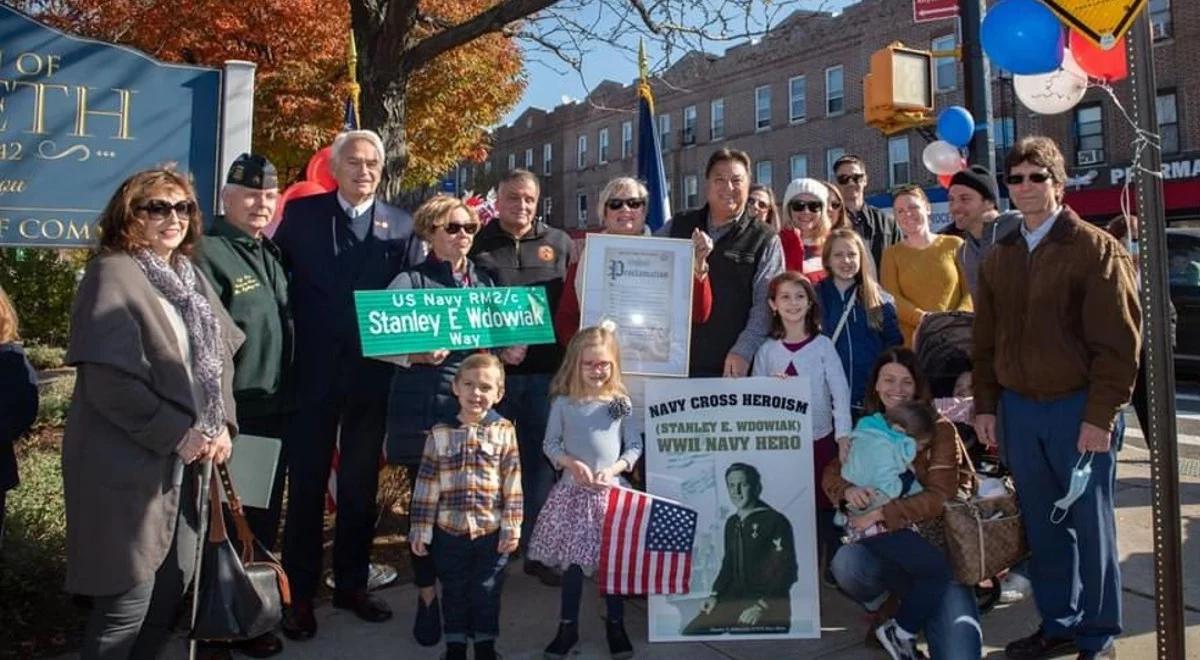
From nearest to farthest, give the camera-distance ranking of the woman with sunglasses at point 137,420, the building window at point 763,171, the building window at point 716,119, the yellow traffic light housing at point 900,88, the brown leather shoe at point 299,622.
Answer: the woman with sunglasses at point 137,420, the brown leather shoe at point 299,622, the yellow traffic light housing at point 900,88, the building window at point 763,171, the building window at point 716,119

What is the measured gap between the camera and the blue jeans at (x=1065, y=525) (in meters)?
3.48

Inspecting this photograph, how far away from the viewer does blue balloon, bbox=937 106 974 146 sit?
7.94 m

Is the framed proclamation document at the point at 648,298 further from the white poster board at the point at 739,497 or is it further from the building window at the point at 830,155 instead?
the building window at the point at 830,155

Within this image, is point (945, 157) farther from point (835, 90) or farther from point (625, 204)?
point (835, 90)

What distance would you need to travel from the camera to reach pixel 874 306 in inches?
167

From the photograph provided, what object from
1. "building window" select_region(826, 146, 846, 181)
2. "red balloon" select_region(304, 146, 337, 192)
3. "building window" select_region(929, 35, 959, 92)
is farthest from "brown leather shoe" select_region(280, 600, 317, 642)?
"building window" select_region(826, 146, 846, 181)

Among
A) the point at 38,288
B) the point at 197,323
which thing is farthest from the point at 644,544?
the point at 38,288

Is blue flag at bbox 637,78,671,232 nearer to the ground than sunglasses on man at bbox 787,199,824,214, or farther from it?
farther from it

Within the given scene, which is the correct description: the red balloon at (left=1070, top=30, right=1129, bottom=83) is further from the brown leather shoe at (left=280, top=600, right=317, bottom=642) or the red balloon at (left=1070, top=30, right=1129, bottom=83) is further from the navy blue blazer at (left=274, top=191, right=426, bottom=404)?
the brown leather shoe at (left=280, top=600, right=317, bottom=642)

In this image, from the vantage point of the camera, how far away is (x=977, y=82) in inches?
304

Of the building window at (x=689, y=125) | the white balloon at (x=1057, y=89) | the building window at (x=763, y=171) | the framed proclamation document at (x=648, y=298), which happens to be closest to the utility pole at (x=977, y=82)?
the white balloon at (x=1057, y=89)

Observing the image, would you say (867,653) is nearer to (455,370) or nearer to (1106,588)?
(1106,588)

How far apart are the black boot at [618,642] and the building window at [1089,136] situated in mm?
24892

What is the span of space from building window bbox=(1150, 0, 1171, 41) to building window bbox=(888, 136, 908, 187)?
7115mm
